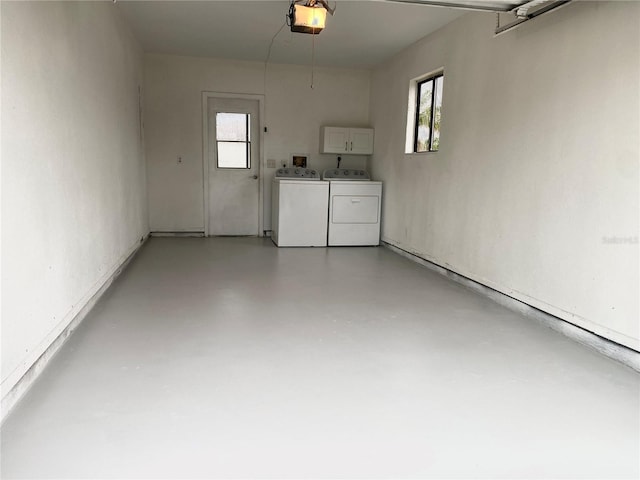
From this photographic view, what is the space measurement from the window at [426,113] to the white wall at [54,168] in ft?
11.1

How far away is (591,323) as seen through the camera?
2.83 meters

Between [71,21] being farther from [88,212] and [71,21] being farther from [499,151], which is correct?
[499,151]

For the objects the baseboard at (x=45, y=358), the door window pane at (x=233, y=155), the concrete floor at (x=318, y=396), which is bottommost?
the concrete floor at (x=318, y=396)

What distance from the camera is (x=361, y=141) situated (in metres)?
6.83

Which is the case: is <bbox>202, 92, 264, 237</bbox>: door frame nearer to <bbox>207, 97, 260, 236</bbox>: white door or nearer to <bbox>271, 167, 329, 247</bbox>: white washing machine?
<bbox>207, 97, 260, 236</bbox>: white door

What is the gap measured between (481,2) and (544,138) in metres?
1.06

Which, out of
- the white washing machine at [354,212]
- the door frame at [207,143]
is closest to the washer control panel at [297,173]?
the door frame at [207,143]

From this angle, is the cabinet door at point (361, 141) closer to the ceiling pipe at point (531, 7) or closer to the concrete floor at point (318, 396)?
the ceiling pipe at point (531, 7)

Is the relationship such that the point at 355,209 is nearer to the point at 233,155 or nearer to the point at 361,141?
the point at 361,141

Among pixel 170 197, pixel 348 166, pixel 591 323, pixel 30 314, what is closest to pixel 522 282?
pixel 591 323

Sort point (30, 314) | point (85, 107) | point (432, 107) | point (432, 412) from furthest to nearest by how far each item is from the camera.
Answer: point (432, 107) → point (85, 107) → point (30, 314) → point (432, 412)

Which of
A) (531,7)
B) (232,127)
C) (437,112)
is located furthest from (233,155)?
(531,7)

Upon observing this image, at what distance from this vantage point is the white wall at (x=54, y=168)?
1.95 metres

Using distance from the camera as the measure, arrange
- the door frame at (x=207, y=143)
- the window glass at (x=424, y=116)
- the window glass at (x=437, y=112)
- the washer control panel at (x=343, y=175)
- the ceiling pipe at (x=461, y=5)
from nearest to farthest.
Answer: the ceiling pipe at (x=461, y=5)
the window glass at (x=437, y=112)
the window glass at (x=424, y=116)
the door frame at (x=207, y=143)
the washer control panel at (x=343, y=175)
